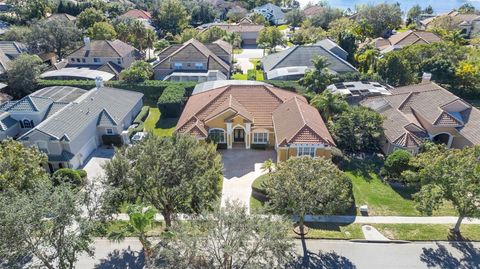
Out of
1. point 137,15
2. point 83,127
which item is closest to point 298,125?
point 83,127

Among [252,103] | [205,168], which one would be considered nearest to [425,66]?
[252,103]

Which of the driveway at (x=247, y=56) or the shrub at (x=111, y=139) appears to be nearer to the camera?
the shrub at (x=111, y=139)

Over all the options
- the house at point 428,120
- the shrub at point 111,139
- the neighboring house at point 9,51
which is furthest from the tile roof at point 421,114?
the neighboring house at point 9,51

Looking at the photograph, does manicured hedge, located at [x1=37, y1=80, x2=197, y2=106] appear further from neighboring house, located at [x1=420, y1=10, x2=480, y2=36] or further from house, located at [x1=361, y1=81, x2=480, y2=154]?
neighboring house, located at [x1=420, y1=10, x2=480, y2=36]

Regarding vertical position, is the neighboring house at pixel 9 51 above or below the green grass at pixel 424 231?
above

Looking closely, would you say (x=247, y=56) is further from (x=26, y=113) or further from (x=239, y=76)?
(x=26, y=113)

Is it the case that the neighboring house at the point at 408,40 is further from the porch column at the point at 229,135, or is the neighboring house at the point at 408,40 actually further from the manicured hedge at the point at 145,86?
the porch column at the point at 229,135

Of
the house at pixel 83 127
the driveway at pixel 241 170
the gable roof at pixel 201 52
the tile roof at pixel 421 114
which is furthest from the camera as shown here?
the gable roof at pixel 201 52
